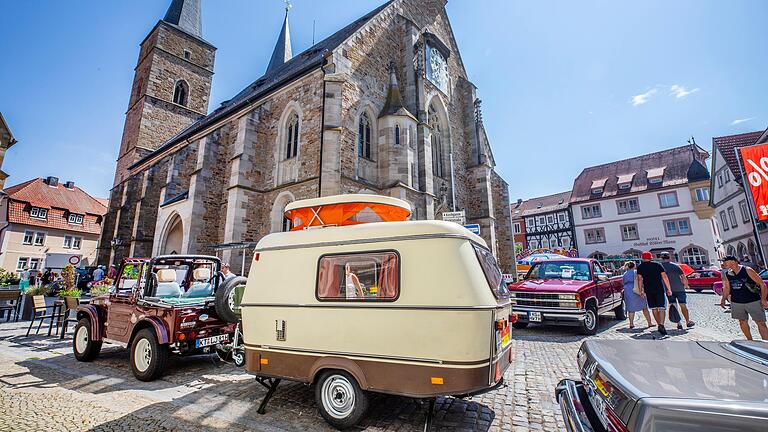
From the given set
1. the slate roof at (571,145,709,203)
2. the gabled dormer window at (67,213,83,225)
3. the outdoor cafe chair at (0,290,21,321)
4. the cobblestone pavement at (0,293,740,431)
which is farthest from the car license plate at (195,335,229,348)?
the slate roof at (571,145,709,203)

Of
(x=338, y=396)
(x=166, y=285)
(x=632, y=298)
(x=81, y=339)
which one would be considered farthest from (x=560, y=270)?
(x=81, y=339)

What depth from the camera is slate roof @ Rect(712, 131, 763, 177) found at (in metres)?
21.3

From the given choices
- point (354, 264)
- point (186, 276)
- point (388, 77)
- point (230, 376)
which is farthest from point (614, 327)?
point (388, 77)

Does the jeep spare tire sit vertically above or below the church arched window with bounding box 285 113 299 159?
below

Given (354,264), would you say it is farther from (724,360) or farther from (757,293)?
(757,293)

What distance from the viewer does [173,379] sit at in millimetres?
4988

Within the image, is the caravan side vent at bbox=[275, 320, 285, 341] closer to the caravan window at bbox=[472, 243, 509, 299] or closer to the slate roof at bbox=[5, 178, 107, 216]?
the caravan window at bbox=[472, 243, 509, 299]

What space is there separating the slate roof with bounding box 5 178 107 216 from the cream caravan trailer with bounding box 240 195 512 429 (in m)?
42.2

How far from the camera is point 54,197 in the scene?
3347 cm

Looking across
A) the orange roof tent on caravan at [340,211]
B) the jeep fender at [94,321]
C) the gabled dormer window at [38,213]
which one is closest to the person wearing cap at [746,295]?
the orange roof tent on caravan at [340,211]

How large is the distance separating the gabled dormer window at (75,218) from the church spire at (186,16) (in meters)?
22.6

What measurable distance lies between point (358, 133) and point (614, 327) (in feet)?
34.7

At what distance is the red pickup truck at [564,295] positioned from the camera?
23.2 ft

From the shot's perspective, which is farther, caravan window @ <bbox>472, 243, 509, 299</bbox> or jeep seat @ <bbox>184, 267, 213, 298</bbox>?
jeep seat @ <bbox>184, 267, 213, 298</bbox>
